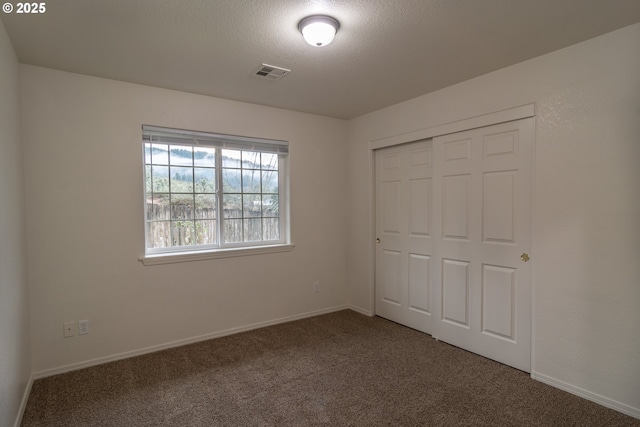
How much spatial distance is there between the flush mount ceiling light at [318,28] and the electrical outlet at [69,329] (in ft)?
9.34

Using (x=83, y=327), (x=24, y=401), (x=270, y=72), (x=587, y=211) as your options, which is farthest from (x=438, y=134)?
(x=24, y=401)

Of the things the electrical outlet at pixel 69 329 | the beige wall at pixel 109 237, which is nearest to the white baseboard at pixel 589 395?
the beige wall at pixel 109 237

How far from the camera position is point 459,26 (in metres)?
2.07

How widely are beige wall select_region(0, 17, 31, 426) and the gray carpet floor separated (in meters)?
0.36

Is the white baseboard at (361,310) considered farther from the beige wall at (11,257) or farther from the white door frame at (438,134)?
the beige wall at (11,257)

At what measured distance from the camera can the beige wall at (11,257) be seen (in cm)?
179

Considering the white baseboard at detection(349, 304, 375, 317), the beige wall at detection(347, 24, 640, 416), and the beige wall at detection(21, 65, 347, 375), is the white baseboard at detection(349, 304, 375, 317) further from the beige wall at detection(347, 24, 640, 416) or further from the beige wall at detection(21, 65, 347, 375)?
the beige wall at detection(347, 24, 640, 416)

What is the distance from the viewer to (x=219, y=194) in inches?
138

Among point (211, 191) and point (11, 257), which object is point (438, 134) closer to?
point (211, 191)

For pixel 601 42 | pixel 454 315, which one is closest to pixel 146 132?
pixel 454 315

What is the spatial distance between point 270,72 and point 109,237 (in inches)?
77.2

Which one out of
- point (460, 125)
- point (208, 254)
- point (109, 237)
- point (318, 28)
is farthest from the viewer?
point (208, 254)

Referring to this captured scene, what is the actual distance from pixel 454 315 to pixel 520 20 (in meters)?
2.41

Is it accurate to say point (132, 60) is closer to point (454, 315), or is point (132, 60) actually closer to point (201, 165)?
point (201, 165)
